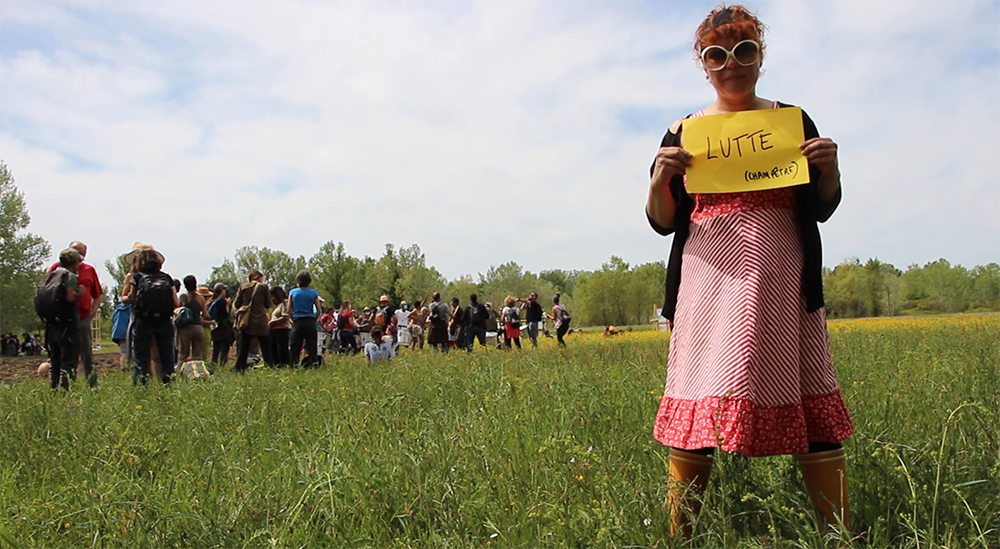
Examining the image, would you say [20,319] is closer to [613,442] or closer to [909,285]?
[613,442]

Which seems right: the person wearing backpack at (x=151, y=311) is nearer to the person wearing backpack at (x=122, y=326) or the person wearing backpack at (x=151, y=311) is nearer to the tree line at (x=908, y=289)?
the person wearing backpack at (x=122, y=326)

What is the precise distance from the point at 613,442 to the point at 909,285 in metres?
83.2

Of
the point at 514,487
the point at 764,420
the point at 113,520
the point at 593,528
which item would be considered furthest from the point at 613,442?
the point at 113,520

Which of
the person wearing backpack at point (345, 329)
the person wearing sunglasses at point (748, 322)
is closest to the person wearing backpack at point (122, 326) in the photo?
the person wearing backpack at point (345, 329)

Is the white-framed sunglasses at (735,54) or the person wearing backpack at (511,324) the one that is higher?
the white-framed sunglasses at (735,54)

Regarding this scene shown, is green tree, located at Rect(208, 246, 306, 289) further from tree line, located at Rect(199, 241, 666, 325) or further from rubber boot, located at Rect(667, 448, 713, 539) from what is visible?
rubber boot, located at Rect(667, 448, 713, 539)

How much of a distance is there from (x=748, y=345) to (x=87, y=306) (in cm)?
798

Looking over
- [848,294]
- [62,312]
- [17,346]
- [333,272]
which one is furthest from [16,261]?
[848,294]

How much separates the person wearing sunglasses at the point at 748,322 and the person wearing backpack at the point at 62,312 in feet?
24.0

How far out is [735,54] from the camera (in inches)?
95.0

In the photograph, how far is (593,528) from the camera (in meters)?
2.48

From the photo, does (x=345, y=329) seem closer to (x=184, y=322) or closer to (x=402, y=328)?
(x=402, y=328)

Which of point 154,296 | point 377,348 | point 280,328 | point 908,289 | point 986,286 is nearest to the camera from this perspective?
point 154,296

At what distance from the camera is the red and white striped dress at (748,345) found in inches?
89.1
